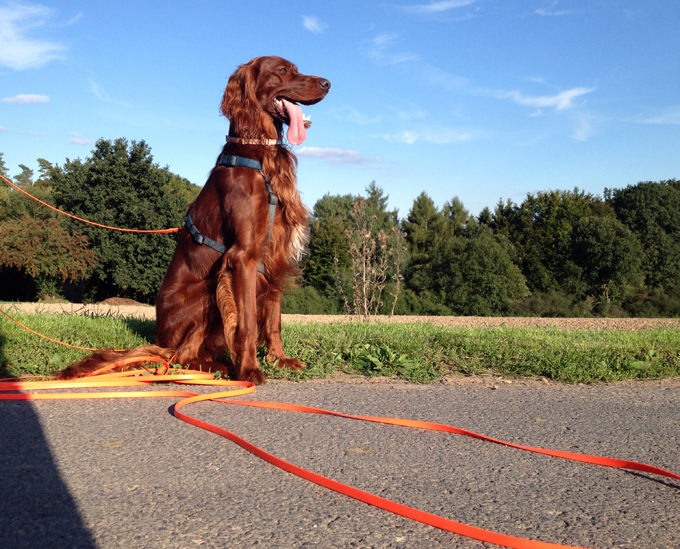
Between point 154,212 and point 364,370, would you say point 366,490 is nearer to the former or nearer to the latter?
point 364,370

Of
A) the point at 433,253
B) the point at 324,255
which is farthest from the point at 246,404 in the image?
the point at 433,253

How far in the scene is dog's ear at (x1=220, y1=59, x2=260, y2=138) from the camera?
3854 mm

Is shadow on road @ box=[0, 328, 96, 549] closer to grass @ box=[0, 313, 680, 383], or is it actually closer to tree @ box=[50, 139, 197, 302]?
grass @ box=[0, 313, 680, 383]

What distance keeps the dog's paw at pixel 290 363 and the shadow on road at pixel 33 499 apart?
1.75 m

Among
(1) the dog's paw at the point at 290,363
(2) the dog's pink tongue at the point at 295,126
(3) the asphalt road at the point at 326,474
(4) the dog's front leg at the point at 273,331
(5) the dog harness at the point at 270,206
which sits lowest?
(3) the asphalt road at the point at 326,474

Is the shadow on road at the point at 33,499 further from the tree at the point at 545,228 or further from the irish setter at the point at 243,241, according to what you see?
the tree at the point at 545,228

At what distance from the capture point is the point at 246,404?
124 inches

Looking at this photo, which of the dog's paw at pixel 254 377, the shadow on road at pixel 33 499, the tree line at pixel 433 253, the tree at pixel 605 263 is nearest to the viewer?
the shadow on road at pixel 33 499

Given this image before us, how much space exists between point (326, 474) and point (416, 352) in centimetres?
245

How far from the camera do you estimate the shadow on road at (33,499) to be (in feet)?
5.20

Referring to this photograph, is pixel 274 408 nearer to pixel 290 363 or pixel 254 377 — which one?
pixel 254 377

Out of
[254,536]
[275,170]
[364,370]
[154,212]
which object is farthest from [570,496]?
[154,212]

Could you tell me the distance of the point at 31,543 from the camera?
1.55m

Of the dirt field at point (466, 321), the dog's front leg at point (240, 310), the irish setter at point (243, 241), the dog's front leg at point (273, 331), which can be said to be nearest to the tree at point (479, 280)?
the dirt field at point (466, 321)
